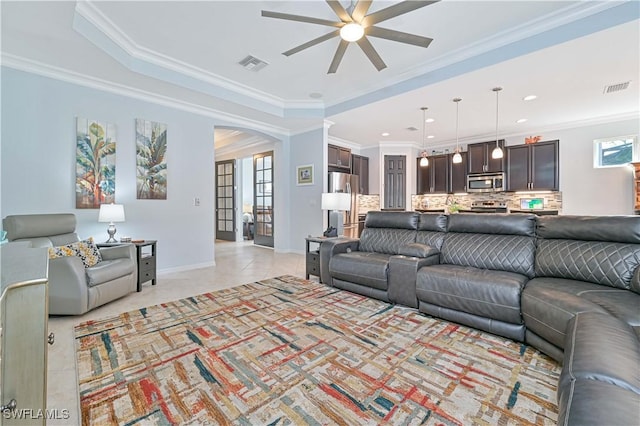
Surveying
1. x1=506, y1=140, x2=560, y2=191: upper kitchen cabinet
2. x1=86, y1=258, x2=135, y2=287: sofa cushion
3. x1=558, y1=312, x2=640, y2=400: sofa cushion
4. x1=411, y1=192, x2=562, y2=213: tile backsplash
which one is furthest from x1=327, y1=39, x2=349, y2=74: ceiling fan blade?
x1=411, y1=192, x2=562, y2=213: tile backsplash

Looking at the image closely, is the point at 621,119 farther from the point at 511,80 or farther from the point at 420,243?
the point at 420,243

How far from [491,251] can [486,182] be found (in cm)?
453

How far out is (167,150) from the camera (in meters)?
4.52

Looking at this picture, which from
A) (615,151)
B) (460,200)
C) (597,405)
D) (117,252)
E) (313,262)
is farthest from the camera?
(460,200)

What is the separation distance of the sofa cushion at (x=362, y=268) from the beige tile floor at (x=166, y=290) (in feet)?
3.65

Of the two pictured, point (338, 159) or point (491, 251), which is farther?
point (338, 159)

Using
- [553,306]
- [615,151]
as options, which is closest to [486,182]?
[615,151]

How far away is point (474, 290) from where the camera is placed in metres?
2.39

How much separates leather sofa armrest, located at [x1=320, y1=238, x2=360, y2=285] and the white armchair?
2306 mm

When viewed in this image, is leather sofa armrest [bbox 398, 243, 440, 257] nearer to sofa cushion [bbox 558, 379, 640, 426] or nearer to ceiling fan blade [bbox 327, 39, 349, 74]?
sofa cushion [bbox 558, 379, 640, 426]

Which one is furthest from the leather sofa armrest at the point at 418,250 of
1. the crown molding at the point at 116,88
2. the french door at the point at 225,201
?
the french door at the point at 225,201

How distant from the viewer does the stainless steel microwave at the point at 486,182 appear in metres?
6.51

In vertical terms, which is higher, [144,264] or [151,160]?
[151,160]

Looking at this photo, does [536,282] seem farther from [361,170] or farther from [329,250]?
[361,170]
